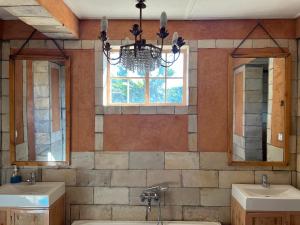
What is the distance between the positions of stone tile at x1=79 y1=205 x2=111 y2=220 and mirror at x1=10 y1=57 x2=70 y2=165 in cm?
60

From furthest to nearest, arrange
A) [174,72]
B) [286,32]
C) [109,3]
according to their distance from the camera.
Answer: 1. [174,72]
2. [286,32]
3. [109,3]

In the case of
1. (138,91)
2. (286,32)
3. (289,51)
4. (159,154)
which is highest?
(286,32)

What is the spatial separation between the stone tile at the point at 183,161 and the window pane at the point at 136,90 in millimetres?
820

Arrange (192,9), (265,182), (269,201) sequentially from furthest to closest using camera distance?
(265,182)
(192,9)
(269,201)

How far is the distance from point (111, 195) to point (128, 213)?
29 cm

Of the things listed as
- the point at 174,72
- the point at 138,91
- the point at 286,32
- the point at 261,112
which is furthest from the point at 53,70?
the point at 286,32

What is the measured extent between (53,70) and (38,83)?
24 centimetres

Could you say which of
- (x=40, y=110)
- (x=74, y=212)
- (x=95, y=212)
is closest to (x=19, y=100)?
(x=40, y=110)

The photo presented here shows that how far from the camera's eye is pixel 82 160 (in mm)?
3467

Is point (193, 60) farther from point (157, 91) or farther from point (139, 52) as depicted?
point (139, 52)

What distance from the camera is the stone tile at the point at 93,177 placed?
11.3 feet

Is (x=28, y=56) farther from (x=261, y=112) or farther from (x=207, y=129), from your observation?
(x=261, y=112)

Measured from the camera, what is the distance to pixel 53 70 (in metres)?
3.45

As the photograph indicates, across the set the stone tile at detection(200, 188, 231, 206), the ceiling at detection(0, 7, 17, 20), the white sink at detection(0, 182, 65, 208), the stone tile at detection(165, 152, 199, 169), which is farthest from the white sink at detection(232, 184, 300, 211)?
the ceiling at detection(0, 7, 17, 20)
